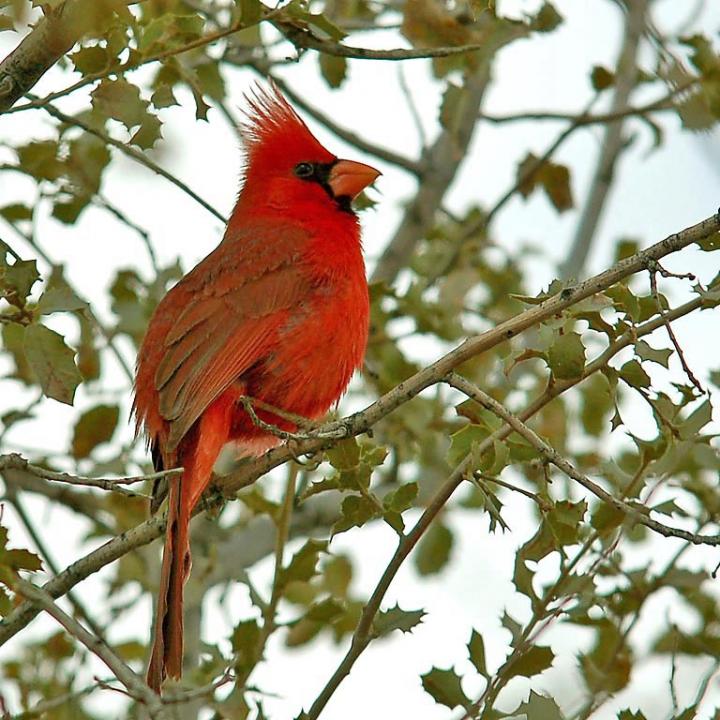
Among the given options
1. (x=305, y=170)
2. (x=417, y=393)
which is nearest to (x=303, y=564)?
(x=417, y=393)

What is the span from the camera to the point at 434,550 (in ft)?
16.9

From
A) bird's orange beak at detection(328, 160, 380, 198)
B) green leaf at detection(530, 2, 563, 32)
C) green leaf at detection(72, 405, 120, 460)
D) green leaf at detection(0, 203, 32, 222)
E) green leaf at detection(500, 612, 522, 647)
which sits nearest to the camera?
green leaf at detection(500, 612, 522, 647)

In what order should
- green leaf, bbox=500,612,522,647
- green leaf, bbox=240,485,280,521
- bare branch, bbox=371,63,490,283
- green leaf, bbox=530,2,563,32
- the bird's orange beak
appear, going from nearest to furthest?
green leaf, bbox=500,612,522,647 → green leaf, bbox=240,485,280,521 → green leaf, bbox=530,2,563,32 → the bird's orange beak → bare branch, bbox=371,63,490,283

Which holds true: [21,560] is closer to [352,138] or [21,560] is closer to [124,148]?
[124,148]

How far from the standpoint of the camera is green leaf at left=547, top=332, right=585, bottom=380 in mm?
2619

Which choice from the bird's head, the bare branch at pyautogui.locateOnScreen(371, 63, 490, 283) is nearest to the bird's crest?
the bird's head

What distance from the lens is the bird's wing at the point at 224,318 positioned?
12.0 ft

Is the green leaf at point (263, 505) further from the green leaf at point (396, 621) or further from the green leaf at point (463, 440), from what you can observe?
the green leaf at point (463, 440)

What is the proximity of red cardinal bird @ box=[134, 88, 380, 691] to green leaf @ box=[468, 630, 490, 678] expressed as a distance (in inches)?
26.1

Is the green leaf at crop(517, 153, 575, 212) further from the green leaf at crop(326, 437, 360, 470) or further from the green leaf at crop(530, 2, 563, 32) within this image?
the green leaf at crop(326, 437, 360, 470)

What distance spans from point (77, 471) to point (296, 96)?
156 centimetres

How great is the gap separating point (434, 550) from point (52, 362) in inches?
104

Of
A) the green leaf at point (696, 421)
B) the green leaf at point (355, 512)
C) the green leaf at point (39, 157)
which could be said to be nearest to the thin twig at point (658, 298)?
the green leaf at point (696, 421)

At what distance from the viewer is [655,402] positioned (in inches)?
108
